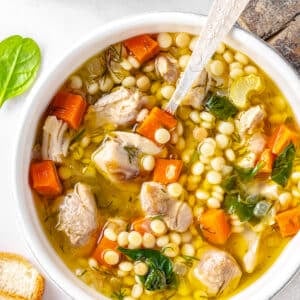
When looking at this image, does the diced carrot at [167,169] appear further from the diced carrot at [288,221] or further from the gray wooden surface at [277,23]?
the gray wooden surface at [277,23]

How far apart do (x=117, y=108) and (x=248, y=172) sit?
16.2 inches

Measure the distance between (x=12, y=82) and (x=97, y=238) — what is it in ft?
1.82

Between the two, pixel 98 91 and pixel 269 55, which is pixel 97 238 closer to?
pixel 98 91

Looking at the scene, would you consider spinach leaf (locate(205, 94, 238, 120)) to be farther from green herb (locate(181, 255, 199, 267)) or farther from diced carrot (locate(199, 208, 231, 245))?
green herb (locate(181, 255, 199, 267))

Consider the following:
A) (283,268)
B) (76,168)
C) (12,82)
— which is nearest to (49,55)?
(12,82)

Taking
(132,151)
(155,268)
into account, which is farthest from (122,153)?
(155,268)

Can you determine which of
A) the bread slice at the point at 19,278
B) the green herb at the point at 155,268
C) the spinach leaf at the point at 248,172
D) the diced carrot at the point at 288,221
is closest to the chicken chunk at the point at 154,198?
the green herb at the point at 155,268

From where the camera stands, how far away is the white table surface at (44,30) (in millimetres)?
2574

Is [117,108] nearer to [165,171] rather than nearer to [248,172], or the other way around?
[165,171]

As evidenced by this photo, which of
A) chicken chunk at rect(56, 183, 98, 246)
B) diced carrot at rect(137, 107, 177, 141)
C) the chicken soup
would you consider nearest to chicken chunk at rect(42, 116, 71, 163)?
the chicken soup

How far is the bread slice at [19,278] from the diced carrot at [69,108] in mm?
516

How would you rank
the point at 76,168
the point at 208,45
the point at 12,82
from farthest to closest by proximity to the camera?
the point at 12,82
the point at 76,168
the point at 208,45

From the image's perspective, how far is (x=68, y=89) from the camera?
237 cm

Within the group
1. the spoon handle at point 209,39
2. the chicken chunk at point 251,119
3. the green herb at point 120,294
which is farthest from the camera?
the green herb at point 120,294
